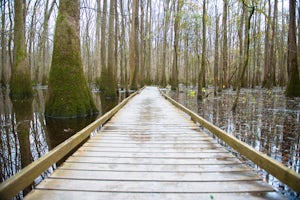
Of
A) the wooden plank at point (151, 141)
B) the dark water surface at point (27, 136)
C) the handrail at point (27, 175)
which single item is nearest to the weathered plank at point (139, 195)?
the handrail at point (27, 175)

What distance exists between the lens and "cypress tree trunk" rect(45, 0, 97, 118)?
23.1 ft

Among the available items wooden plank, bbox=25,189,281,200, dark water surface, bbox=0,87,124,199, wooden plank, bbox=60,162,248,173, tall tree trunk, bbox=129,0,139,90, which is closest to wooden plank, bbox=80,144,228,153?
wooden plank, bbox=60,162,248,173

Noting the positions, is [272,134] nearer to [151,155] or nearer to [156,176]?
[151,155]

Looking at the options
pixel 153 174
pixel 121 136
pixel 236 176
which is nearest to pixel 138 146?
pixel 121 136

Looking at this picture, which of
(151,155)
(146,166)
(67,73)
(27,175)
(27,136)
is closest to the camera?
(27,175)

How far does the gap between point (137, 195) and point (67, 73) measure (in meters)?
5.93

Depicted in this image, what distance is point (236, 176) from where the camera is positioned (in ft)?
8.21

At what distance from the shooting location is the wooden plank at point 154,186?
2186mm

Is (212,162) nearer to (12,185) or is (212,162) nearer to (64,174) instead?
(64,174)

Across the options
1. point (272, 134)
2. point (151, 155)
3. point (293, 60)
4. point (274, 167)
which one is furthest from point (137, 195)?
point (293, 60)

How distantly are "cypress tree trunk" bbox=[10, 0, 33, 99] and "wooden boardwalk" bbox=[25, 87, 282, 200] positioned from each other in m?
11.4

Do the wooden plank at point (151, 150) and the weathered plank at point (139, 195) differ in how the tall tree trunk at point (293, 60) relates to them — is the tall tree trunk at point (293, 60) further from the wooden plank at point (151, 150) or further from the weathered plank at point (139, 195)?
the weathered plank at point (139, 195)

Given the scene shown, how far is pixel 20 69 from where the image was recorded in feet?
43.9

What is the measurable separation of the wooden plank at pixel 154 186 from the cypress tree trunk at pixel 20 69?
41.2ft
